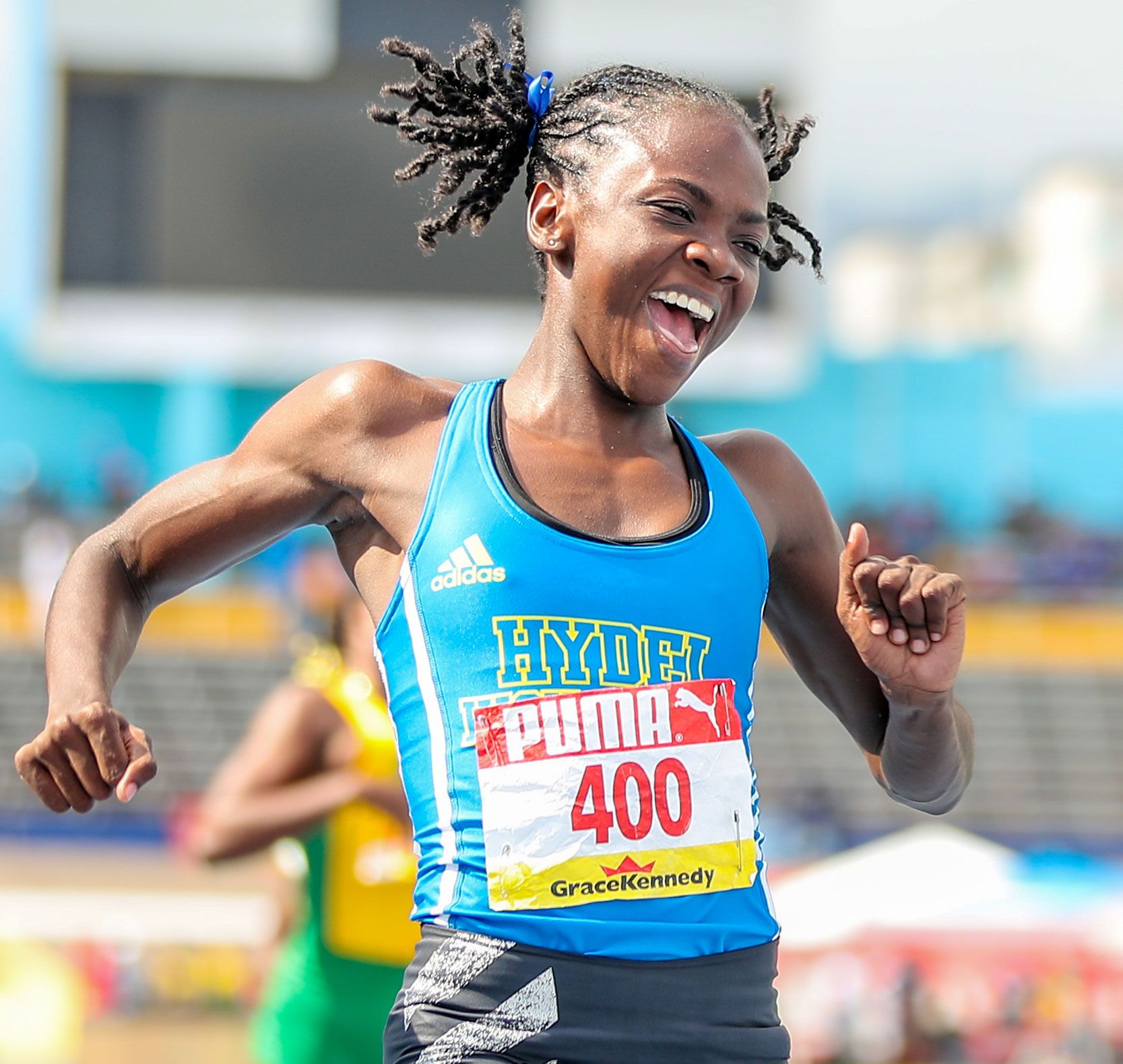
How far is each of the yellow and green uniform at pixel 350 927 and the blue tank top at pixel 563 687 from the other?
2.08 m

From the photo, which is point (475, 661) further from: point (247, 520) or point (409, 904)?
point (409, 904)

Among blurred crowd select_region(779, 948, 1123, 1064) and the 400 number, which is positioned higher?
the 400 number

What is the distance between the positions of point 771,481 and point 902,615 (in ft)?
1.07

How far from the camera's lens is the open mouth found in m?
2.09

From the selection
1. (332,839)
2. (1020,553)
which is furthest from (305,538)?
(332,839)

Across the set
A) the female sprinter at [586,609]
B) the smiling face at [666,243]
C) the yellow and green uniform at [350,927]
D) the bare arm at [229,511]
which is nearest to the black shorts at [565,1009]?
the female sprinter at [586,609]

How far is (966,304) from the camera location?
3188 centimetres

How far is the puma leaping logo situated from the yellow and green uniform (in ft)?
7.07

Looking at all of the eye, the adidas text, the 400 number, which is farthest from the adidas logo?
the eye

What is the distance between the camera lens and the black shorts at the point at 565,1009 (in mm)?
1885

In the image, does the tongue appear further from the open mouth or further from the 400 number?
the 400 number

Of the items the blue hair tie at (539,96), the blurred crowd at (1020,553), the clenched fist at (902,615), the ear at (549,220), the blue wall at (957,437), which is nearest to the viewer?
the clenched fist at (902,615)

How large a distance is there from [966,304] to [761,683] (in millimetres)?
16838

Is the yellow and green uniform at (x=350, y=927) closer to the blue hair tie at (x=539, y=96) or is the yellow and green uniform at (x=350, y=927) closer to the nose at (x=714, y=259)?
the blue hair tie at (x=539, y=96)
